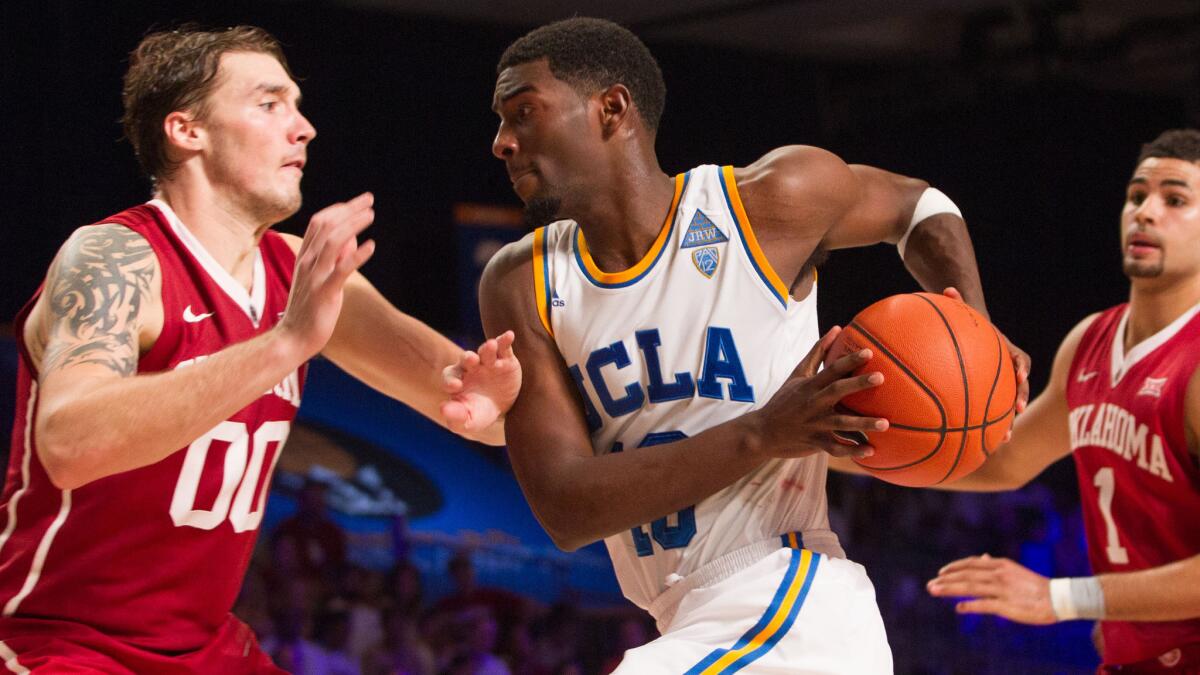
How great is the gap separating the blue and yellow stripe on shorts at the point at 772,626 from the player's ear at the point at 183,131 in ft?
5.76

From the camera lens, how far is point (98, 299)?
2857 mm

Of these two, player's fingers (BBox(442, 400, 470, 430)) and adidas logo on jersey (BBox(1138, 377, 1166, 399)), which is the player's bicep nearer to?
player's fingers (BBox(442, 400, 470, 430))

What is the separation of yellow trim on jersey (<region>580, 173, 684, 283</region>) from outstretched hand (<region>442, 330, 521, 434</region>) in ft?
0.85

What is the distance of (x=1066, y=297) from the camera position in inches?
439

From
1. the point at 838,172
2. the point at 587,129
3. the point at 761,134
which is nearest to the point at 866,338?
the point at 838,172

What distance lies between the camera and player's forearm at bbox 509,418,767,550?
2.72 m

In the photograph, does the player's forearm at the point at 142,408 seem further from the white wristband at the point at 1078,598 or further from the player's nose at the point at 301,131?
the white wristband at the point at 1078,598

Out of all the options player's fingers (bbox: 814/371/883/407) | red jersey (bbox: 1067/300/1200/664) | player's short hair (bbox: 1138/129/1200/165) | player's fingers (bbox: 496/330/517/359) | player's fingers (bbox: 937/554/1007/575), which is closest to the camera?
player's fingers (bbox: 814/371/883/407)

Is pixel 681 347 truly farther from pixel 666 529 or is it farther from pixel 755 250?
pixel 666 529

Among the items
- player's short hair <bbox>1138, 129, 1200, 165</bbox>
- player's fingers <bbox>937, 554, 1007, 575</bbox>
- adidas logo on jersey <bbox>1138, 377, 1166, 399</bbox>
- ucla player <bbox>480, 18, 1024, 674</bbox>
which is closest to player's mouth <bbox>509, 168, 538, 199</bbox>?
ucla player <bbox>480, 18, 1024, 674</bbox>

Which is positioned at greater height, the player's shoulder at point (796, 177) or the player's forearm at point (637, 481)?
the player's shoulder at point (796, 177)

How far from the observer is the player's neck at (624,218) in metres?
3.11

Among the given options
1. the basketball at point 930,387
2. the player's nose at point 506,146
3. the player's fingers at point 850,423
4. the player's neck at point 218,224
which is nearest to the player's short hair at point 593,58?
the player's nose at point 506,146

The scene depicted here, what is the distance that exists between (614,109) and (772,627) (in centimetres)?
124
